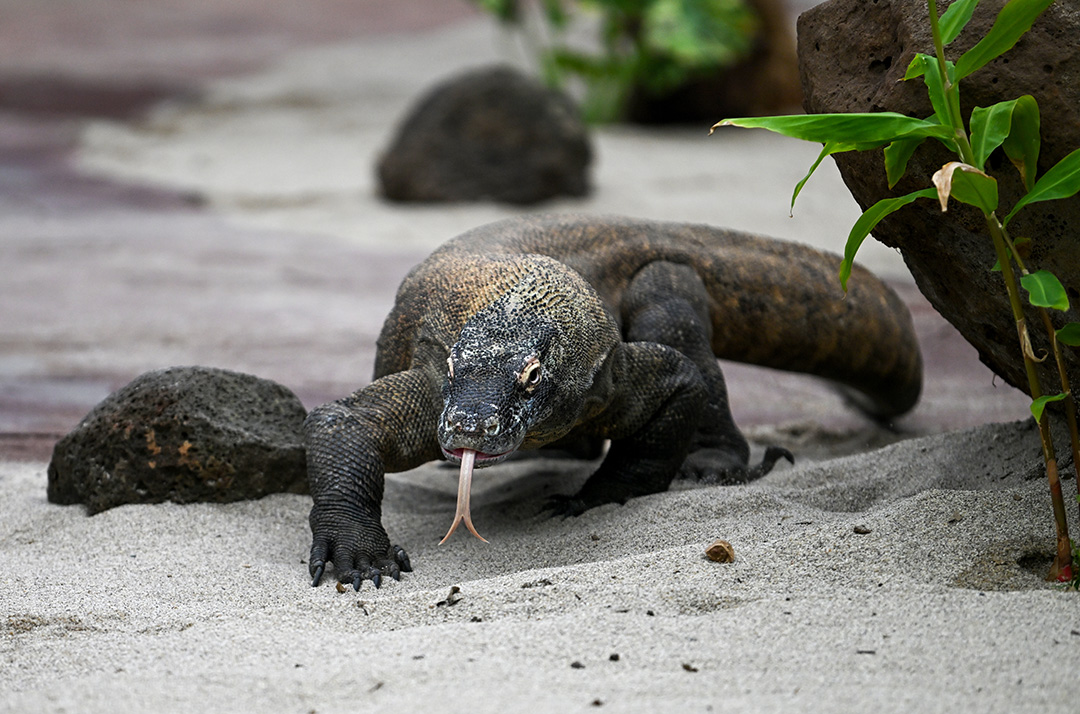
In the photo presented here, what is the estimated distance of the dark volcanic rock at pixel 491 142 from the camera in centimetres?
1110

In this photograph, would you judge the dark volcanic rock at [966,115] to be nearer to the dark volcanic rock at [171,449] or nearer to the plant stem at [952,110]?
the plant stem at [952,110]

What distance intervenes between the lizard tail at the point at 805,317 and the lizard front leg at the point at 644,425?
1001 millimetres

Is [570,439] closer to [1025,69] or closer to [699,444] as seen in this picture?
[699,444]

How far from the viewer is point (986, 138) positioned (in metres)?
2.52

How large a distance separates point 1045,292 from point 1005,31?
0.57 m

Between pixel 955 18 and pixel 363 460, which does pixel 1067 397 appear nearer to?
pixel 955 18

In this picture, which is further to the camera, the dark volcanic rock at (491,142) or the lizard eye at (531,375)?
the dark volcanic rock at (491,142)

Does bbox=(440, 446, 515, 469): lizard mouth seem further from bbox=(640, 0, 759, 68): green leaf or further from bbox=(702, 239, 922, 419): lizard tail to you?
bbox=(640, 0, 759, 68): green leaf

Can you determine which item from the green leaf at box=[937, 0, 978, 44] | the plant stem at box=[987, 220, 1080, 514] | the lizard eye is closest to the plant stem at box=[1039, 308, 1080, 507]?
the plant stem at box=[987, 220, 1080, 514]

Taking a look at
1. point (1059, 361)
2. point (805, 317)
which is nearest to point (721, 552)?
point (1059, 361)

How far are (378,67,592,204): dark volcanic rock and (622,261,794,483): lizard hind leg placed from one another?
674 centimetres

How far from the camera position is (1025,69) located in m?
2.75

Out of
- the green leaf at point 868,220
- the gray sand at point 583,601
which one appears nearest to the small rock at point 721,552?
the gray sand at point 583,601

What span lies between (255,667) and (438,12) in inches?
981
